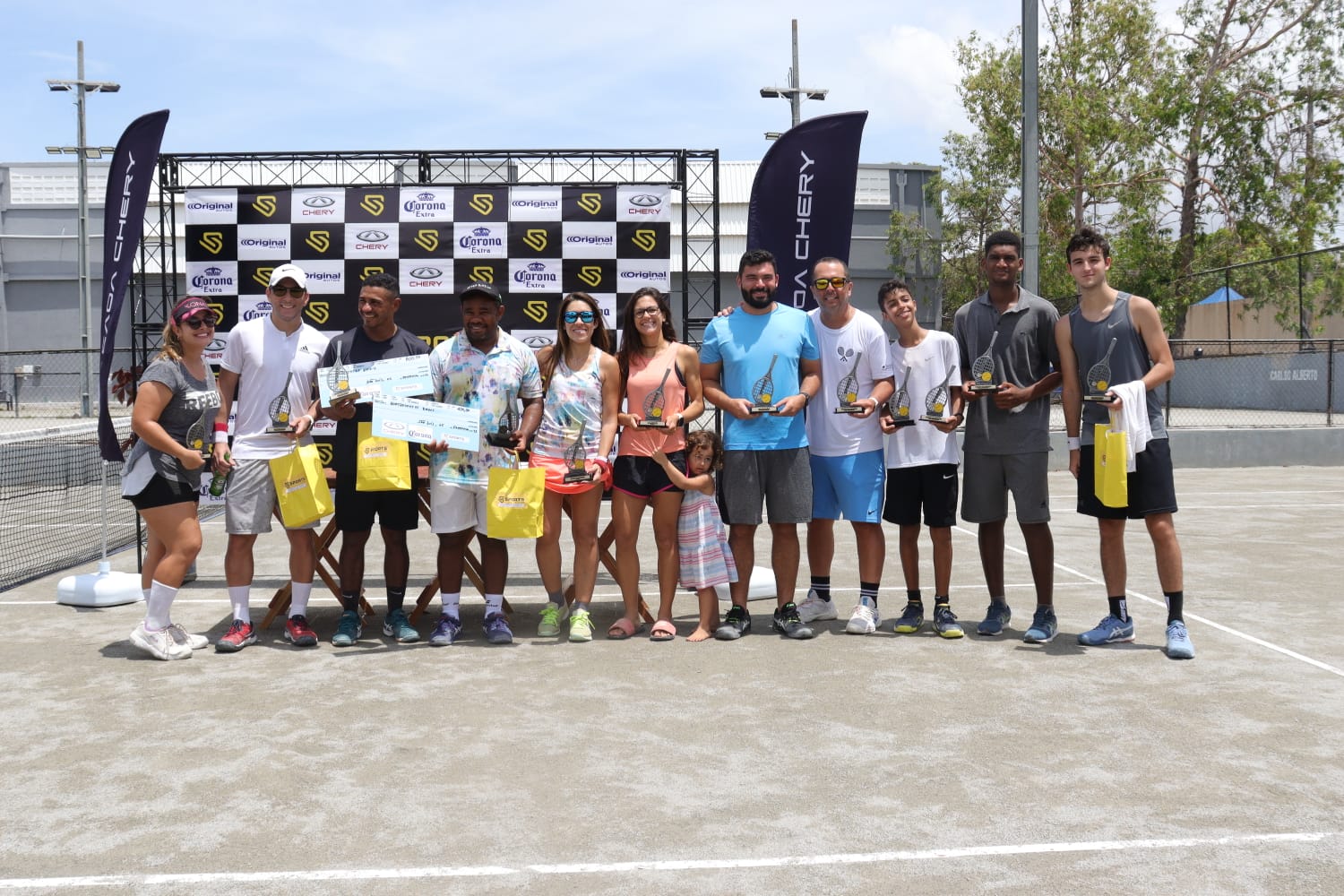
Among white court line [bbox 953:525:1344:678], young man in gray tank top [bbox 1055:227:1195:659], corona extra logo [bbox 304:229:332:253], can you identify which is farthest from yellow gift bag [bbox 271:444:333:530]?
white court line [bbox 953:525:1344:678]

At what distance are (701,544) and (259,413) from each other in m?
2.35

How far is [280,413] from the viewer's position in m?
5.77

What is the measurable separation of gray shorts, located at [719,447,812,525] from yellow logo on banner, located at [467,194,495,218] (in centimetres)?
337

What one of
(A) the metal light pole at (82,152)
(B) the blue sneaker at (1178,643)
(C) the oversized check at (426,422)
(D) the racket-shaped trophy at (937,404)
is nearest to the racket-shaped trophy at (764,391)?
(D) the racket-shaped trophy at (937,404)

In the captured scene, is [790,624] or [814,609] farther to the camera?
[814,609]

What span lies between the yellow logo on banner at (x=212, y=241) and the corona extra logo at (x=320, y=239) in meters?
0.61

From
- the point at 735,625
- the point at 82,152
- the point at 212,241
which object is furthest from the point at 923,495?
the point at 82,152

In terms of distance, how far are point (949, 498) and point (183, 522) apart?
12.5ft

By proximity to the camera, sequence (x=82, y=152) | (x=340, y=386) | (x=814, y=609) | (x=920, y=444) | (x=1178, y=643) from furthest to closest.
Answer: (x=82, y=152)
(x=814, y=609)
(x=920, y=444)
(x=340, y=386)
(x=1178, y=643)

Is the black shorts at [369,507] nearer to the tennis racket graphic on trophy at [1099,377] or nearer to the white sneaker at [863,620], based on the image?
the white sneaker at [863,620]

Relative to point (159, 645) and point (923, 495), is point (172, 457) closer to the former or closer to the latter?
point (159, 645)

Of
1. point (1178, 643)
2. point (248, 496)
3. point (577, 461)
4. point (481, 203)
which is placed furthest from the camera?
point (481, 203)

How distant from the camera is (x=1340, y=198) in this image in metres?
27.5

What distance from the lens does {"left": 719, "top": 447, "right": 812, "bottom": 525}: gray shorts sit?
19.4 feet
